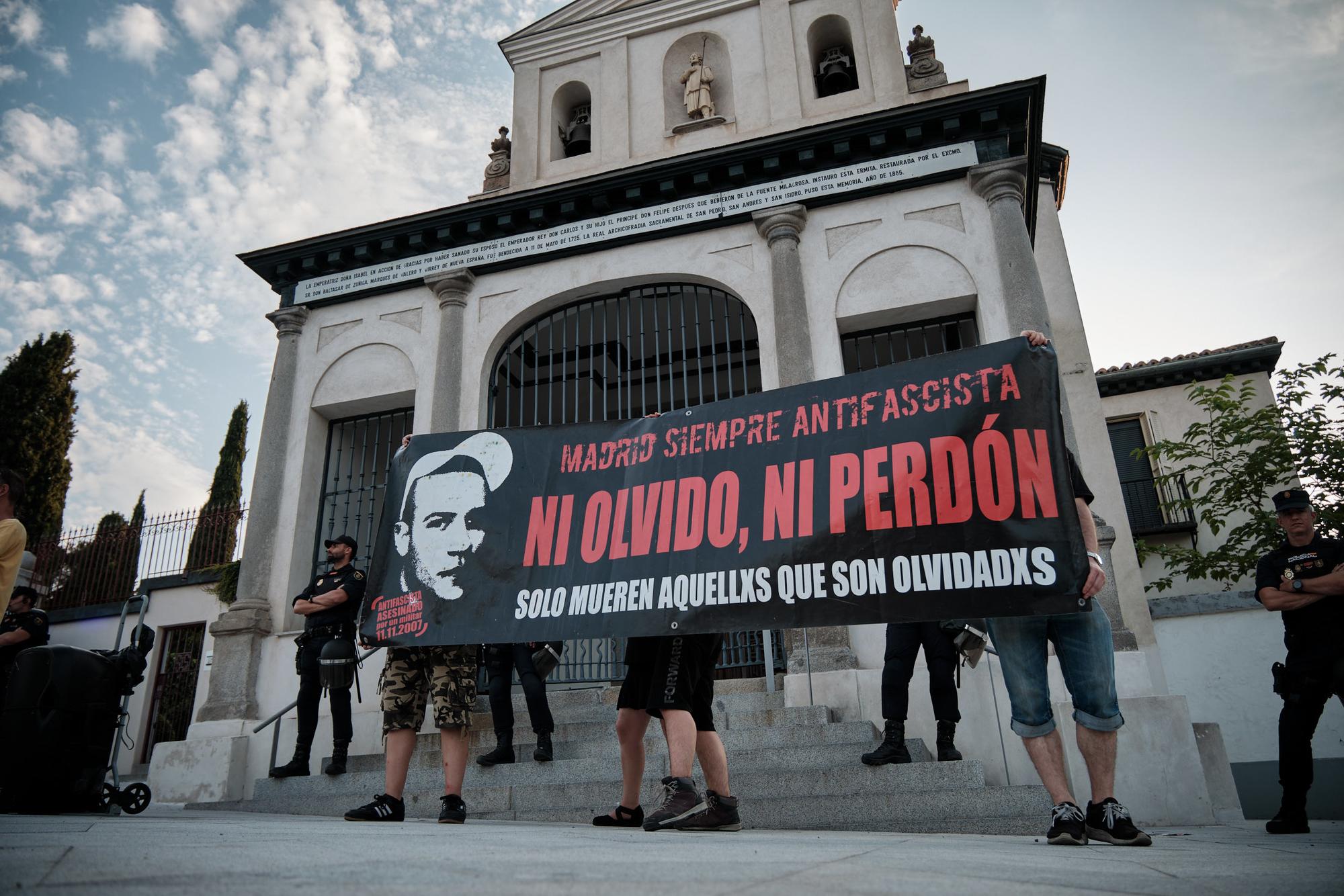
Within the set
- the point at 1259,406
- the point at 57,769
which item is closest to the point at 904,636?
the point at 57,769

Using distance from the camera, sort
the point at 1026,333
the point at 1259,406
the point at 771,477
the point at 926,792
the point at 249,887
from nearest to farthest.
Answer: the point at 249,887, the point at 1026,333, the point at 771,477, the point at 926,792, the point at 1259,406

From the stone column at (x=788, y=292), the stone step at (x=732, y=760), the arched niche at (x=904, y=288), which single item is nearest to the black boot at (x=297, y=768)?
the stone step at (x=732, y=760)

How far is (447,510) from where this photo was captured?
5.30m

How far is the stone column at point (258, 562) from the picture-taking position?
9.25 m

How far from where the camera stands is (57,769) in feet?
17.6

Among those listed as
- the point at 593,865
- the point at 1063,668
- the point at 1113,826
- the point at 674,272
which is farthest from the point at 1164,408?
the point at 593,865

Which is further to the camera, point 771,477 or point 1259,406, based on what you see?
point 1259,406

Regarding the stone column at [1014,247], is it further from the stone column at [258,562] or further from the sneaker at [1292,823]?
the stone column at [258,562]

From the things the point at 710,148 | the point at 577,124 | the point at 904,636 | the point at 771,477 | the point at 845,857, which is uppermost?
the point at 577,124

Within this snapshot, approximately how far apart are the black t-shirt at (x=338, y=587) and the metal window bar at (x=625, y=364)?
2.58 m

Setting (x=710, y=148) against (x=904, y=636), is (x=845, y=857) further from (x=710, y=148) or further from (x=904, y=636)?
(x=710, y=148)

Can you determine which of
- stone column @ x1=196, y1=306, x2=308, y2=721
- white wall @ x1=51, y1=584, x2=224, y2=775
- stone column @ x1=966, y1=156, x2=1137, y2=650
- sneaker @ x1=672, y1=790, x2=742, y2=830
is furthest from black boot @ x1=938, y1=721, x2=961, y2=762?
white wall @ x1=51, y1=584, x2=224, y2=775

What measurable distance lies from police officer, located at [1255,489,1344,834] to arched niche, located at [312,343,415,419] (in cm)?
902

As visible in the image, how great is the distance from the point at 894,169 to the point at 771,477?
6.42 m
